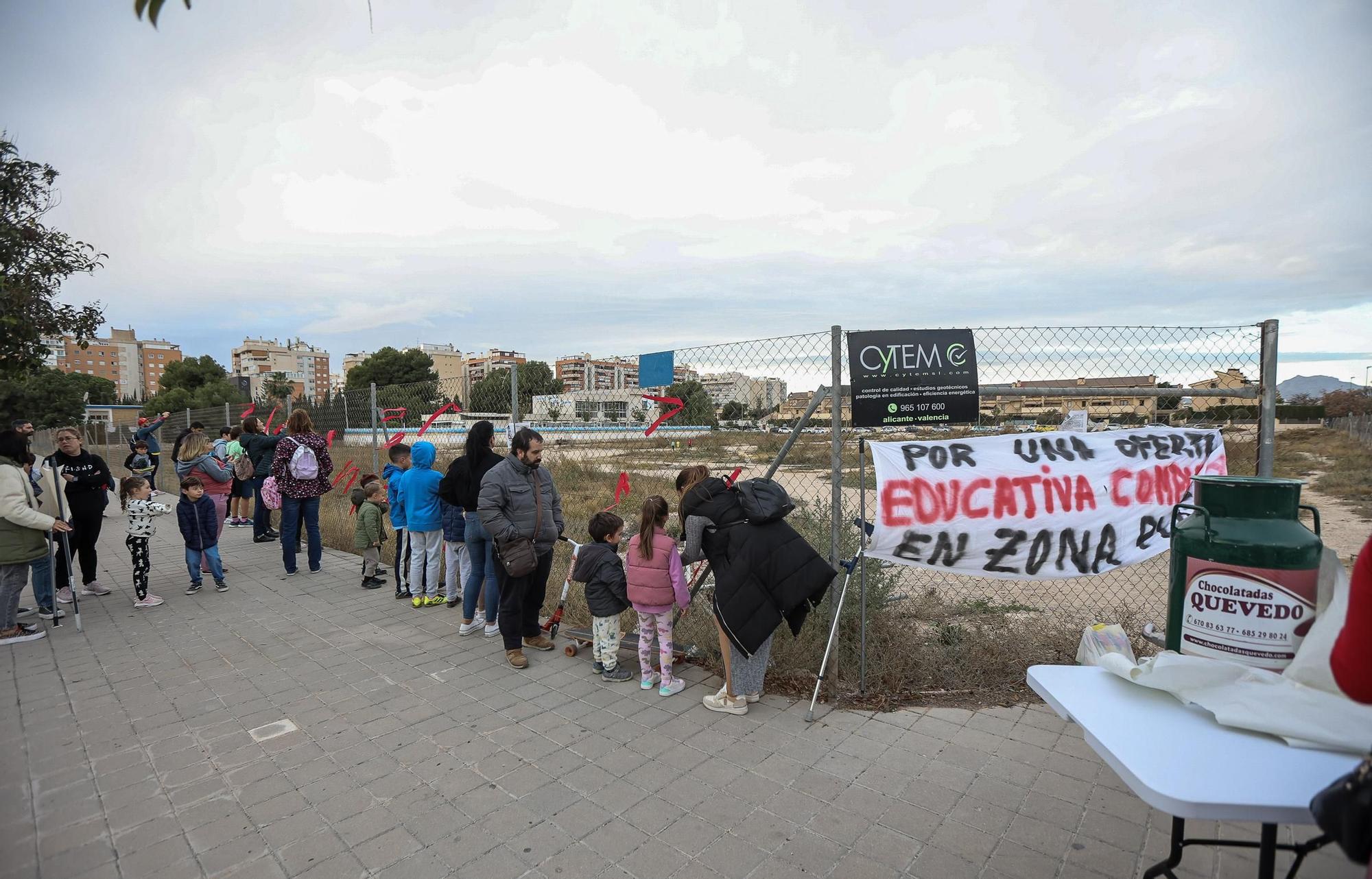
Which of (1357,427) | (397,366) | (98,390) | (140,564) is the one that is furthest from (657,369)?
(98,390)

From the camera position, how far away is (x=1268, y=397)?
14.9 feet

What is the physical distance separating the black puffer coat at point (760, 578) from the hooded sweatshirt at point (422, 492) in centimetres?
362

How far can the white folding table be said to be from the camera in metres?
1.56

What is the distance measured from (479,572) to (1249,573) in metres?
5.12

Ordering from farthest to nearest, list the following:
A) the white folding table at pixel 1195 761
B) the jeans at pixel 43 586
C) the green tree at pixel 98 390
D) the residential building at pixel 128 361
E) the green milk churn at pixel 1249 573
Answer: the residential building at pixel 128 361, the green tree at pixel 98 390, the jeans at pixel 43 586, the green milk churn at pixel 1249 573, the white folding table at pixel 1195 761

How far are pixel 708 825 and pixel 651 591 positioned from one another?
159 centimetres

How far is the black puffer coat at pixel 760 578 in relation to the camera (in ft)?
13.0

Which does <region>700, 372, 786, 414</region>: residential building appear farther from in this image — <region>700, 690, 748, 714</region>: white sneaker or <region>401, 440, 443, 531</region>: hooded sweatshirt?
<region>401, 440, 443, 531</region>: hooded sweatshirt

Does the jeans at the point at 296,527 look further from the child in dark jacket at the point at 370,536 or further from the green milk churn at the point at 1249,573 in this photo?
the green milk churn at the point at 1249,573

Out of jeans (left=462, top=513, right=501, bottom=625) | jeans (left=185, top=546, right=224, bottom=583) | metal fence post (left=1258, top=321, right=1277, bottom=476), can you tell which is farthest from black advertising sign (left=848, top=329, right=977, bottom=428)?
jeans (left=185, top=546, right=224, bottom=583)

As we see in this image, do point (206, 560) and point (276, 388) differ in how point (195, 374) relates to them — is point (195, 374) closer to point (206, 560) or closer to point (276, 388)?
point (276, 388)

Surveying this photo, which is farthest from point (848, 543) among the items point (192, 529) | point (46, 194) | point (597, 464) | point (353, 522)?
point (46, 194)

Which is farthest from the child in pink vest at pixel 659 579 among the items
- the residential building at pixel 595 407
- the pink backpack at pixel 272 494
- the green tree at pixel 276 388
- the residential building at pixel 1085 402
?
the green tree at pixel 276 388

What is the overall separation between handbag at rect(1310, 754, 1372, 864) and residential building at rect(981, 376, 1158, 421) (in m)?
3.26
